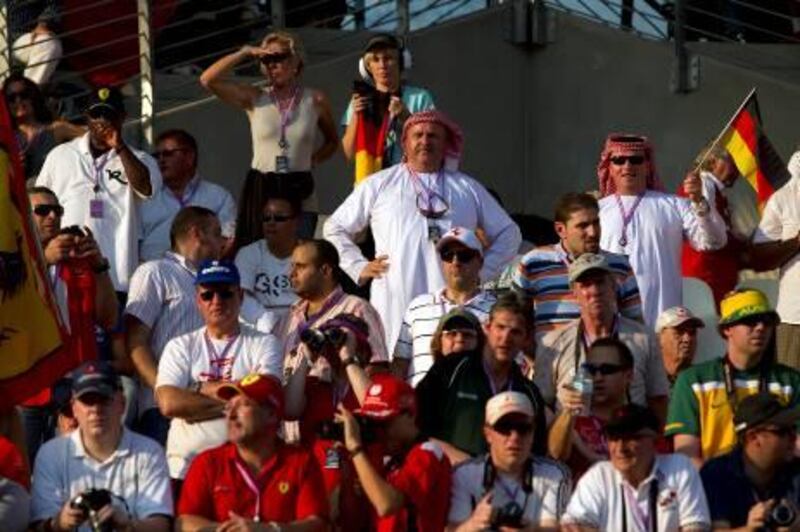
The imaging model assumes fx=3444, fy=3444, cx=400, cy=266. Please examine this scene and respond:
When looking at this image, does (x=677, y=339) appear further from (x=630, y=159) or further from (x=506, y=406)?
(x=506, y=406)

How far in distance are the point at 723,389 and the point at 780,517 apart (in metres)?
1.15

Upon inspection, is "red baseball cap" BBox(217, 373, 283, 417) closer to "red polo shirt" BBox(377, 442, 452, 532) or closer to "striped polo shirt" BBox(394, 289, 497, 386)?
"red polo shirt" BBox(377, 442, 452, 532)

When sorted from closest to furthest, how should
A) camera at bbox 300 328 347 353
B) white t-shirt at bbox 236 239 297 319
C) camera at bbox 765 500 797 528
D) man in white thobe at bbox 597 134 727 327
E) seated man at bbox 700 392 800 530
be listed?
camera at bbox 765 500 797 528
seated man at bbox 700 392 800 530
camera at bbox 300 328 347 353
man in white thobe at bbox 597 134 727 327
white t-shirt at bbox 236 239 297 319

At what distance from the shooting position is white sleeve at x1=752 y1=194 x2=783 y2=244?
19688mm

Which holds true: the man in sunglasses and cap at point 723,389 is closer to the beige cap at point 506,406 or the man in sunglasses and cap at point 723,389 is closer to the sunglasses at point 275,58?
the beige cap at point 506,406

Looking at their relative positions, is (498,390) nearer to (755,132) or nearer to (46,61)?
(755,132)

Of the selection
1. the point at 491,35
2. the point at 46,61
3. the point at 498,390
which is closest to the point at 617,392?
the point at 498,390

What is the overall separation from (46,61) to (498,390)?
6.38 meters

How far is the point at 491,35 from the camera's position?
24562 mm

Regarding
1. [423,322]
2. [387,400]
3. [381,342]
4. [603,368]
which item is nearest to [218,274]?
[381,342]

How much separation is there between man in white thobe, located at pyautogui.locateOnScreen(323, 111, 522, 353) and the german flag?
219 centimetres

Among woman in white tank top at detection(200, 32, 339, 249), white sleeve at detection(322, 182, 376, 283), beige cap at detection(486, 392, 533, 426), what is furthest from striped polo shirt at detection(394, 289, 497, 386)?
woman in white tank top at detection(200, 32, 339, 249)

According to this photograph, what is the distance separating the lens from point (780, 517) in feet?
51.3

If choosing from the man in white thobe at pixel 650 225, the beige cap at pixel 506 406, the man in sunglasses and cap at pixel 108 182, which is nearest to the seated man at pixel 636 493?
the beige cap at pixel 506 406
